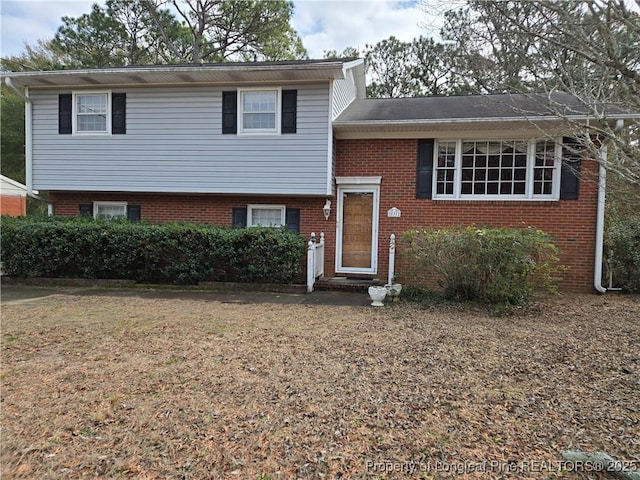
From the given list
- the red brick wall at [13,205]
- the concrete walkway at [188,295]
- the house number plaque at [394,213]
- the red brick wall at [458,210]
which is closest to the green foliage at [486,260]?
→ the red brick wall at [458,210]

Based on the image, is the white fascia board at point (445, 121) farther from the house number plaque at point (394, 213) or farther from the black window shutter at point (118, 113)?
the black window shutter at point (118, 113)

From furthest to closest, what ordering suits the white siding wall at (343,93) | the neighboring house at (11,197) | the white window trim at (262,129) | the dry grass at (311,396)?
the neighboring house at (11,197) → the white siding wall at (343,93) → the white window trim at (262,129) → the dry grass at (311,396)

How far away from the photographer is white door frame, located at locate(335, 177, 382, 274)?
9.35m

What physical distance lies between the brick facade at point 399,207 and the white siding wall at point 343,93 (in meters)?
0.94

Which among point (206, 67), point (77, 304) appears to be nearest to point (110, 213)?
point (77, 304)

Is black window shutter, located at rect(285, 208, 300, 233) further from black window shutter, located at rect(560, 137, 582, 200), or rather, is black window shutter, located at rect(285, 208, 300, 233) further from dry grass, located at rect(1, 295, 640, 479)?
black window shutter, located at rect(560, 137, 582, 200)

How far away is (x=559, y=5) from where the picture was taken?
473cm

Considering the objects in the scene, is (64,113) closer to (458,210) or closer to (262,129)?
(262,129)

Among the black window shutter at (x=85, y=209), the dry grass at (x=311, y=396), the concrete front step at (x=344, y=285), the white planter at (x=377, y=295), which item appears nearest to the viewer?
the dry grass at (x=311, y=396)

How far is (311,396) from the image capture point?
11.1 ft

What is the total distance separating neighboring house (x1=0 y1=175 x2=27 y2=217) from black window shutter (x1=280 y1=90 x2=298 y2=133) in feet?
58.1

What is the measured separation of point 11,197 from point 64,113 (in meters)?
15.1

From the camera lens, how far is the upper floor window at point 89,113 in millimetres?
9844

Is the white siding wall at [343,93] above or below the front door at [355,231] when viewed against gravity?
above
